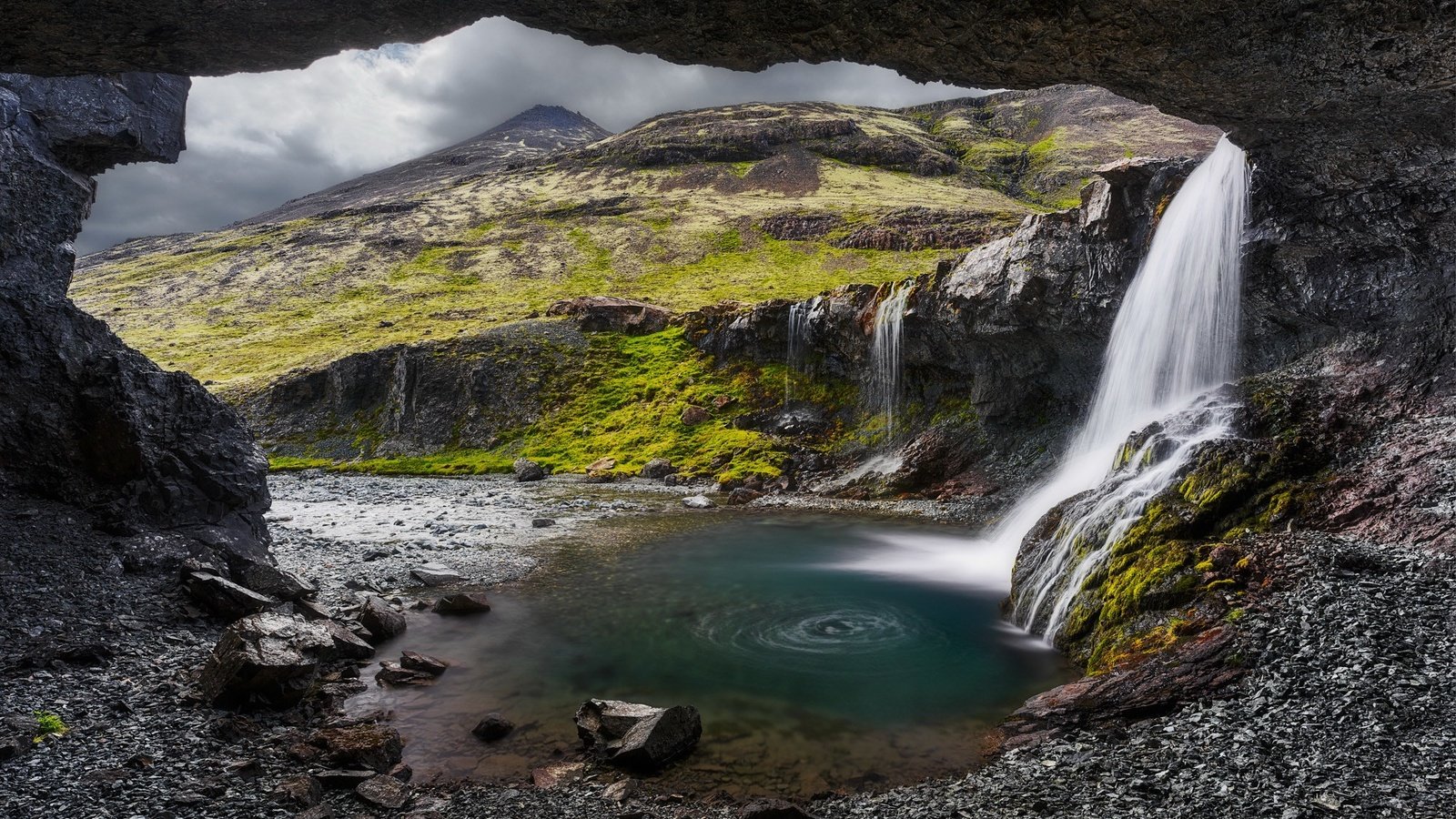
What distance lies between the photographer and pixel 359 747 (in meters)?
9.69

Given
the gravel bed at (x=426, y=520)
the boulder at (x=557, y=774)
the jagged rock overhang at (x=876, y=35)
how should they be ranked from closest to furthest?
the jagged rock overhang at (x=876, y=35) < the boulder at (x=557, y=774) < the gravel bed at (x=426, y=520)

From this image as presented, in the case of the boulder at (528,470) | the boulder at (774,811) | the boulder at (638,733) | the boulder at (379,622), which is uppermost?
the boulder at (774,811)

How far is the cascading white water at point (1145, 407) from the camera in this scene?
16.3 metres

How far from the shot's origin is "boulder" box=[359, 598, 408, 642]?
15.0m

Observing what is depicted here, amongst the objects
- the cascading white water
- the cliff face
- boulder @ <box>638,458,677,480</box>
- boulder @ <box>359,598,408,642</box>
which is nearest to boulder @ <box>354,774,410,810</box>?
boulder @ <box>359,598,408,642</box>

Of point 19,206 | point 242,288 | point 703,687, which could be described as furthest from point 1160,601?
point 242,288

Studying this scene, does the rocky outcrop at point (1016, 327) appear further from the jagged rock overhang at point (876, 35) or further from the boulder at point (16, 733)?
the boulder at point (16, 733)

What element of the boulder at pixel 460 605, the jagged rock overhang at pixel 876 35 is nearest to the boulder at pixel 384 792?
the boulder at pixel 460 605

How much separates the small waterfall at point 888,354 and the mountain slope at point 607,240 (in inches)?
1623

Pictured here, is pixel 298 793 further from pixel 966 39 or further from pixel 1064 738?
pixel 966 39

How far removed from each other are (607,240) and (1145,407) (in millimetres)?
122439

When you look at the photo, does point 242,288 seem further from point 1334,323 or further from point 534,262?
point 1334,323

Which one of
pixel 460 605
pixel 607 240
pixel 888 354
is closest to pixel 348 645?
pixel 460 605

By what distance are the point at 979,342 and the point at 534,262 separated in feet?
352
